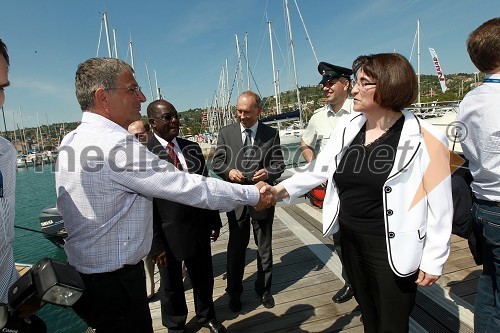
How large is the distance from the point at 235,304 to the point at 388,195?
2121mm

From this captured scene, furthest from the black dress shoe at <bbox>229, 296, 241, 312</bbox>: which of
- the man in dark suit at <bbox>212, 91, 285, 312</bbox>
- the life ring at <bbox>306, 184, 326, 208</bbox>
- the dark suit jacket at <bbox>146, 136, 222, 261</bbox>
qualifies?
the life ring at <bbox>306, 184, 326, 208</bbox>

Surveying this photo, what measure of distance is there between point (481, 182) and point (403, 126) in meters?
0.55

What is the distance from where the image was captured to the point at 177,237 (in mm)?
2664

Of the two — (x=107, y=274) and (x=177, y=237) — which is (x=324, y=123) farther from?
(x=107, y=274)

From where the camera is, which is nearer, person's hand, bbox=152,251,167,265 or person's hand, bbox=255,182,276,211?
person's hand, bbox=255,182,276,211

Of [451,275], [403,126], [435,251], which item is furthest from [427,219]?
[451,275]

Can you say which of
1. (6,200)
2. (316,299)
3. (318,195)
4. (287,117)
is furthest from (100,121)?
(287,117)

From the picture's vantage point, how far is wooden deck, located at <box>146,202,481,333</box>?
2.74 metres

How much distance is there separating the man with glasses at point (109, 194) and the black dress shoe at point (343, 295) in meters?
1.99

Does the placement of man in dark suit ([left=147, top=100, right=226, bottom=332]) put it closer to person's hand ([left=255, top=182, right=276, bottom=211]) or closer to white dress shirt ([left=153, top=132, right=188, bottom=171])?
white dress shirt ([left=153, top=132, right=188, bottom=171])

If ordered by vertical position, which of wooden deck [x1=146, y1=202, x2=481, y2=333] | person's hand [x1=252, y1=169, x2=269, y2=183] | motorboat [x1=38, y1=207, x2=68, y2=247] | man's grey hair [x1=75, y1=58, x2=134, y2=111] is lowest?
wooden deck [x1=146, y1=202, x2=481, y2=333]

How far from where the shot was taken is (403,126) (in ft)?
6.01

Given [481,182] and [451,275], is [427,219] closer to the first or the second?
[481,182]

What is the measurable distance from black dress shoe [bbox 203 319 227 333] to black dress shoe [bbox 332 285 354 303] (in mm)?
1137
